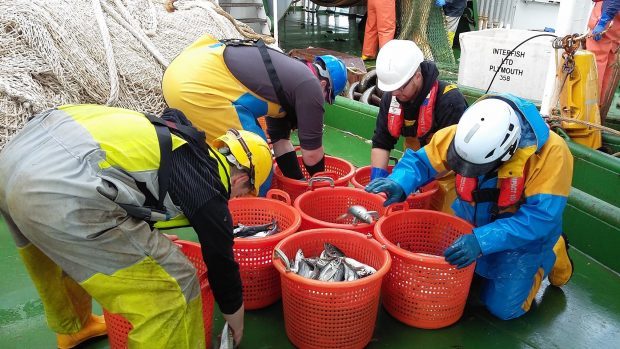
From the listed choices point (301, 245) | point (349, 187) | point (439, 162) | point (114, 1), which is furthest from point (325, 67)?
point (114, 1)

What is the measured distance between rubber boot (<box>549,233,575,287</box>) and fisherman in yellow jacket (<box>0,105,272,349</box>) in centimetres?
202

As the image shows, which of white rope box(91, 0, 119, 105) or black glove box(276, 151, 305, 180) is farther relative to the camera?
white rope box(91, 0, 119, 105)

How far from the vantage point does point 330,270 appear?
243cm

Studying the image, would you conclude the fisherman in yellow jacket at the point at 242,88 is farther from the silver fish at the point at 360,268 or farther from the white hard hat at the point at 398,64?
the silver fish at the point at 360,268

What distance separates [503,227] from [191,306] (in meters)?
1.58

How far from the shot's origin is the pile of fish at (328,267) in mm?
2400

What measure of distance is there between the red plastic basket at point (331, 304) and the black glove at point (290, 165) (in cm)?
110

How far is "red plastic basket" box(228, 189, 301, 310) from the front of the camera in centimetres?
Result: 254

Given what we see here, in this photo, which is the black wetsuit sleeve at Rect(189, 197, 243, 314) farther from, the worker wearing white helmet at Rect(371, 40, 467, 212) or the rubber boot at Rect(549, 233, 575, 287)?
the rubber boot at Rect(549, 233, 575, 287)

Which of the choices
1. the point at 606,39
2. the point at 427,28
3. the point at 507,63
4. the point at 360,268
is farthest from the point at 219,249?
the point at 427,28

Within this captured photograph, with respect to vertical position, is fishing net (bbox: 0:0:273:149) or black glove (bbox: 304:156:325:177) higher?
fishing net (bbox: 0:0:273:149)

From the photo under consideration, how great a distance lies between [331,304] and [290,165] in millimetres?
1604

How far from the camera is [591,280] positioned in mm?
3150

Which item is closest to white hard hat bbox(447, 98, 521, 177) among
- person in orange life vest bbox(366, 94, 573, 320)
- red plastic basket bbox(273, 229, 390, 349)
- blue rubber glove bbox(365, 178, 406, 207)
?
person in orange life vest bbox(366, 94, 573, 320)
